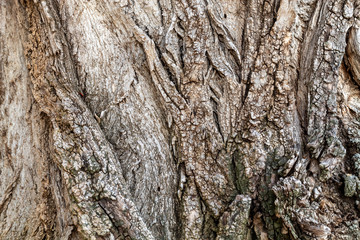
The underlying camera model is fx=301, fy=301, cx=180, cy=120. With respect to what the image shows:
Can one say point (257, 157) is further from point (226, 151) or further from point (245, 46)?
point (245, 46)

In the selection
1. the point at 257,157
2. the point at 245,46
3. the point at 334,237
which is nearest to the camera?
the point at 334,237

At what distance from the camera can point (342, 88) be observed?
192 centimetres

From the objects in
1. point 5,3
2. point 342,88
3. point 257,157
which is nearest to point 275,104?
point 257,157

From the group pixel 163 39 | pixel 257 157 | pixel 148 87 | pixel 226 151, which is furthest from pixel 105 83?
pixel 257 157

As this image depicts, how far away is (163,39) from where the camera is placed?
6.32 feet

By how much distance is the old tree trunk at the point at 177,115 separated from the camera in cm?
172

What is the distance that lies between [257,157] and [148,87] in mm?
809

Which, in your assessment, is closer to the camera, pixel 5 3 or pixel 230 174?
pixel 230 174

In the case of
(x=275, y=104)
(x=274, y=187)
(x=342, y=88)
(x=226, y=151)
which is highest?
(x=342, y=88)

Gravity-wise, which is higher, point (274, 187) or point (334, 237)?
point (274, 187)

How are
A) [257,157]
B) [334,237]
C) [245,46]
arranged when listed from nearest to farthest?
1. [334,237]
2. [257,157]
3. [245,46]

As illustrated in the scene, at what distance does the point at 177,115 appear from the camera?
1.87 m

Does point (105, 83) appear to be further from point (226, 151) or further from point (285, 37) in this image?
point (285, 37)

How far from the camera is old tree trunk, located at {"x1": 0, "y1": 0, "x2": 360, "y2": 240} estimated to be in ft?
5.65
